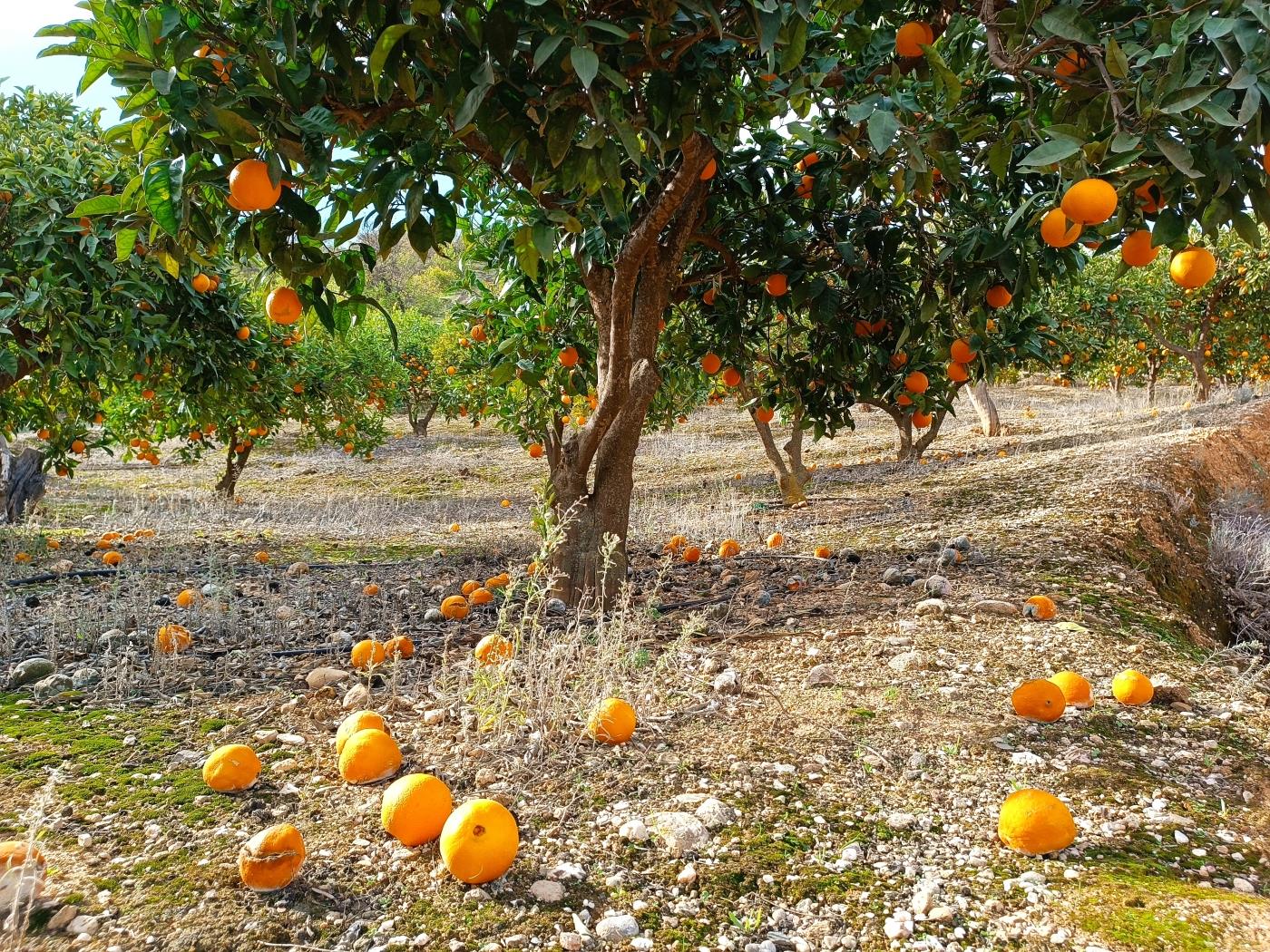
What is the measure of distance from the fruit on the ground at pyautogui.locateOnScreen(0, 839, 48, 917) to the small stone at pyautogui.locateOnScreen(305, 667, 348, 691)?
1.33m

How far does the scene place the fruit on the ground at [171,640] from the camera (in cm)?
332

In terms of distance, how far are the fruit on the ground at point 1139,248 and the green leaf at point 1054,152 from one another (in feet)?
1.94

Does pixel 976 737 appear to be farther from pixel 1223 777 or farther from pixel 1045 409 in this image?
pixel 1045 409

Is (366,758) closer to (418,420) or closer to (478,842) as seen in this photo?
(478,842)

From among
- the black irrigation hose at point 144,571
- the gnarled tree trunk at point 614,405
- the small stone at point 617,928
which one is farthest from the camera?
the black irrigation hose at point 144,571

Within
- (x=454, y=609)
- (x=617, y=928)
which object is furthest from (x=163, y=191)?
(x=454, y=609)

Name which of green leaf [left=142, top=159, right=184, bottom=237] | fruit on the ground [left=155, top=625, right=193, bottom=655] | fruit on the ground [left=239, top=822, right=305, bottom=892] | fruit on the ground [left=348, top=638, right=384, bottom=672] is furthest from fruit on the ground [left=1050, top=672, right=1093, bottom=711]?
fruit on the ground [left=155, top=625, right=193, bottom=655]

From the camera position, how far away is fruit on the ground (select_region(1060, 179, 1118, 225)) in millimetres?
1882

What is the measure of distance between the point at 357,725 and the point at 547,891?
924 mm

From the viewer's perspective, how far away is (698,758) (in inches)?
94.7

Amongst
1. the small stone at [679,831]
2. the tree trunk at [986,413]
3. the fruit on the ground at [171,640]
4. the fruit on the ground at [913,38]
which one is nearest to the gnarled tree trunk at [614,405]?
the fruit on the ground at [913,38]

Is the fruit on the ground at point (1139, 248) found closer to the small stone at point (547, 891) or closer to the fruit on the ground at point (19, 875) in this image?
the small stone at point (547, 891)

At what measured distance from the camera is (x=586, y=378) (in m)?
4.89

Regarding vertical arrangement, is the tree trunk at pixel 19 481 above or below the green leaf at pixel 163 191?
below
